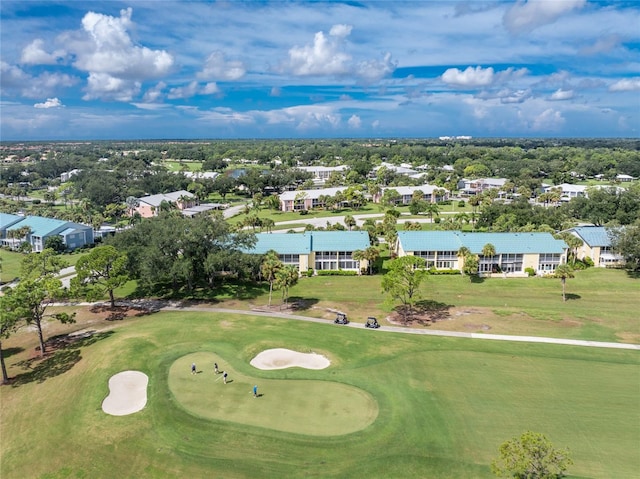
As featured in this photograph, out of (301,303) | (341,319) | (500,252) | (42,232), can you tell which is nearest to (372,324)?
(341,319)

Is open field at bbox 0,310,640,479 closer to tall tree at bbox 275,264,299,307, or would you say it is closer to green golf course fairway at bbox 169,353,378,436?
green golf course fairway at bbox 169,353,378,436

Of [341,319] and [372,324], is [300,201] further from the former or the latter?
[372,324]

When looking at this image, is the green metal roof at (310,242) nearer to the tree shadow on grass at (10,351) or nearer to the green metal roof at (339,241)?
the green metal roof at (339,241)

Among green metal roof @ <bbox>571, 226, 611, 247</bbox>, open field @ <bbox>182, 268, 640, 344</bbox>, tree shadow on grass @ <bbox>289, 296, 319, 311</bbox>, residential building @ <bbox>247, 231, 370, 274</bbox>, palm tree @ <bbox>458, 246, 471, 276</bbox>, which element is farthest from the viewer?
green metal roof @ <bbox>571, 226, 611, 247</bbox>

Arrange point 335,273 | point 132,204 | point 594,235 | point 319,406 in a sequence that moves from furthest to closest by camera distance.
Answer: point 132,204, point 594,235, point 335,273, point 319,406

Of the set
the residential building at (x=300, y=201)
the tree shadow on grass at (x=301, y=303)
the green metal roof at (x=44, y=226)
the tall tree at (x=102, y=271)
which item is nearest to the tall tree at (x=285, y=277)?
the tree shadow on grass at (x=301, y=303)

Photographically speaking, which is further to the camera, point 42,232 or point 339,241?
point 42,232

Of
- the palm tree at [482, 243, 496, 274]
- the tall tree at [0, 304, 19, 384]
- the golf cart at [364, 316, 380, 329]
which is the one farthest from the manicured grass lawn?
the palm tree at [482, 243, 496, 274]
